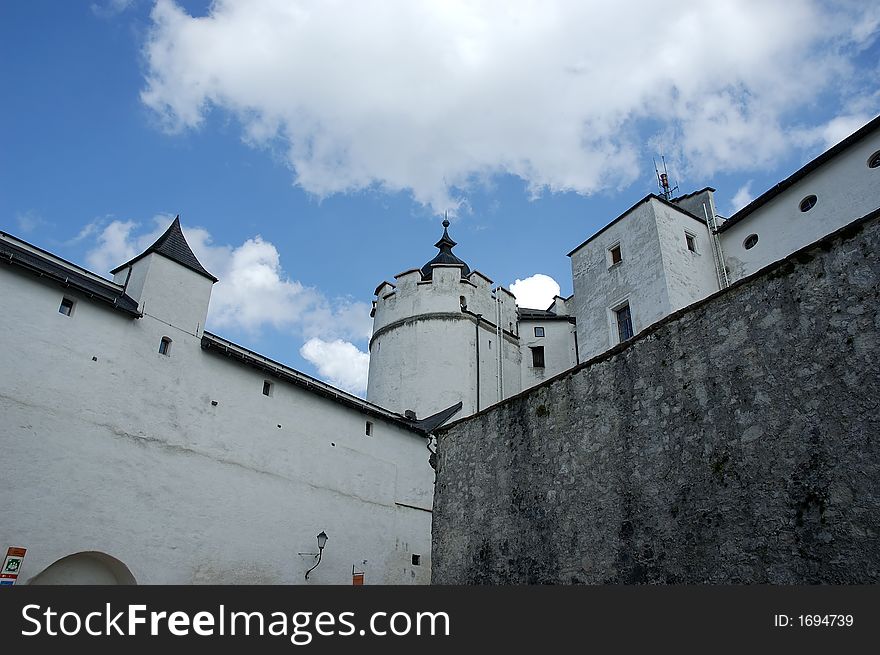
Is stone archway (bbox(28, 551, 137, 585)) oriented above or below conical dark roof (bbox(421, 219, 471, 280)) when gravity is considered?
below

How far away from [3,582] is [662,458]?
13.2 m

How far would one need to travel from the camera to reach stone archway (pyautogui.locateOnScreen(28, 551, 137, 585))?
44.1 feet

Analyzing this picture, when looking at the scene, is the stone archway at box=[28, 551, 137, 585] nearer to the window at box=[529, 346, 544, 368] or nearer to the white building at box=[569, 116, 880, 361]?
the white building at box=[569, 116, 880, 361]

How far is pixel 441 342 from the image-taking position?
27.4m

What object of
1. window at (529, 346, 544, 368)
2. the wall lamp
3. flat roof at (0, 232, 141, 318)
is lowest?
the wall lamp

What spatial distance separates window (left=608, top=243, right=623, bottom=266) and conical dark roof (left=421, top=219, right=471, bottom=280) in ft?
29.2

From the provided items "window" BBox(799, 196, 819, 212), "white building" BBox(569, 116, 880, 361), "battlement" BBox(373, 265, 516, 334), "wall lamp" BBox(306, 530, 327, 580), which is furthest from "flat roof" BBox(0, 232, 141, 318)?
"window" BBox(799, 196, 819, 212)

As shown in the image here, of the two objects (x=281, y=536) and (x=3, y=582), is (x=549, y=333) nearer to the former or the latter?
(x=281, y=536)

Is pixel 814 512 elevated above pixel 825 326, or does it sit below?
below

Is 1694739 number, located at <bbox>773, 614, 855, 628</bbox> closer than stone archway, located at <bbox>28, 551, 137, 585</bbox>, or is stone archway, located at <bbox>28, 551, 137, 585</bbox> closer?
1694739 number, located at <bbox>773, 614, 855, 628</bbox>

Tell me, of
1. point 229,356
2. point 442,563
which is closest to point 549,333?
point 229,356

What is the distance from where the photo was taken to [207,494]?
16.5m

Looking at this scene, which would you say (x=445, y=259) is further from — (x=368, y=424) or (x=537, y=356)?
(x=368, y=424)

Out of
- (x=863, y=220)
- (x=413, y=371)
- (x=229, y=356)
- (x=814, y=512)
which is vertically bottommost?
(x=814, y=512)
